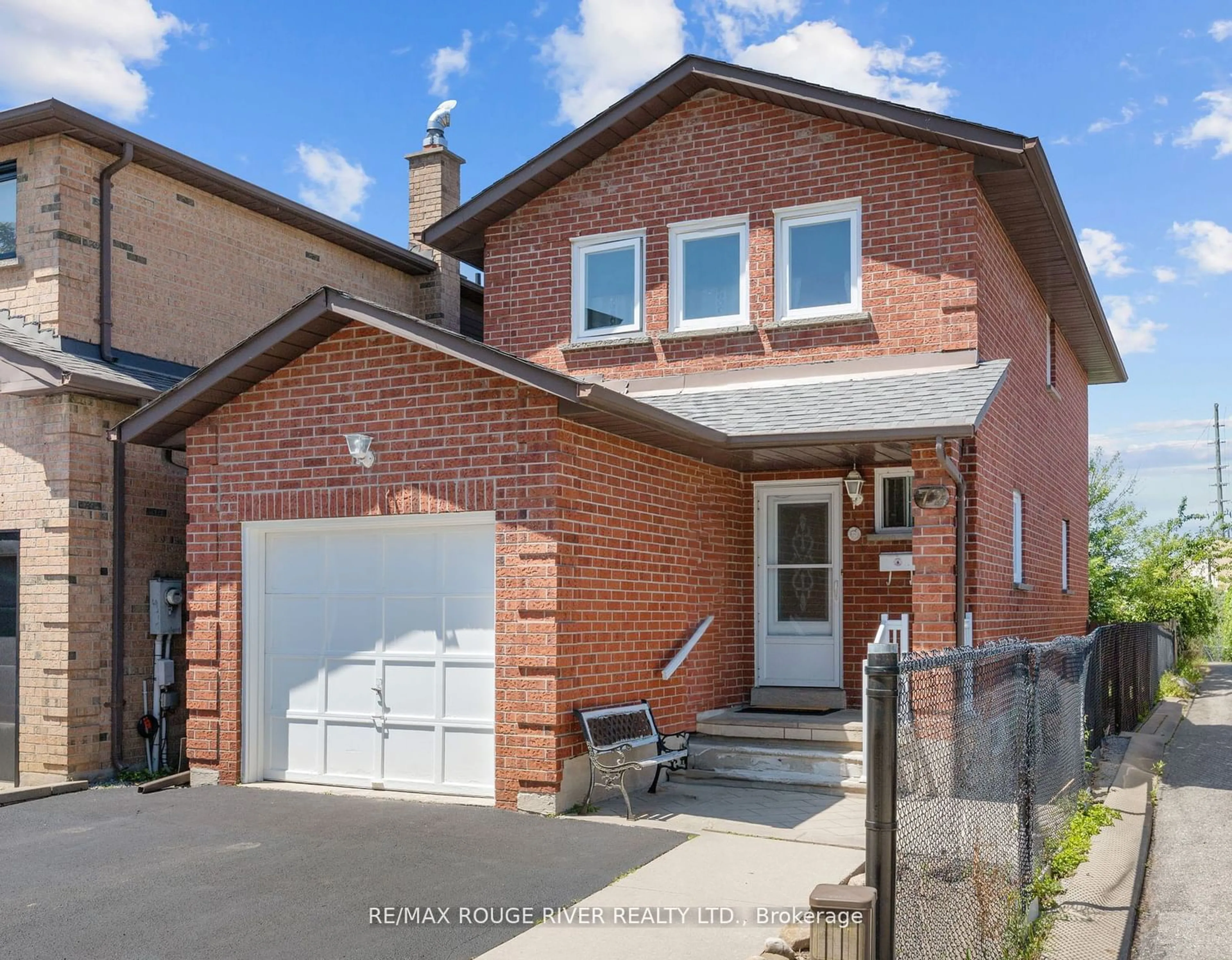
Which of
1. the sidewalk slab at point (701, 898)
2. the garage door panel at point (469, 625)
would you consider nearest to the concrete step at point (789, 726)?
the sidewalk slab at point (701, 898)

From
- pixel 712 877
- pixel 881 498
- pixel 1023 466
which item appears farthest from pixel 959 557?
pixel 712 877

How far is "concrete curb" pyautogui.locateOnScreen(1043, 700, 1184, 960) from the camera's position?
622cm

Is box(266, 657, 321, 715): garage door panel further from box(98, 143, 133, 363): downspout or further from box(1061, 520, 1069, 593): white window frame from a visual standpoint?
box(1061, 520, 1069, 593): white window frame

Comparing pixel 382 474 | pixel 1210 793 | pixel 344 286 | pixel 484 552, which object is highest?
pixel 344 286

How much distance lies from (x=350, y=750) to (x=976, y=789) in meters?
5.58

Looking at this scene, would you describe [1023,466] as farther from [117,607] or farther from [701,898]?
[117,607]

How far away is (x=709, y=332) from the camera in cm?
1242

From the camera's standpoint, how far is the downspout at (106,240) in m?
11.8

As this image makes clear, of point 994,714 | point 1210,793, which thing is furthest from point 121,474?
point 1210,793

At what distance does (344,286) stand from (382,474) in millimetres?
6935

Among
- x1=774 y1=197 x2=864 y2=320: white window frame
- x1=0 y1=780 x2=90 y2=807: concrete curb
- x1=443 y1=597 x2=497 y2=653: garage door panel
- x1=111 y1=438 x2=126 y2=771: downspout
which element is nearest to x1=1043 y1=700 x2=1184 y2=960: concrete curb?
x1=443 y1=597 x2=497 y2=653: garage door panel

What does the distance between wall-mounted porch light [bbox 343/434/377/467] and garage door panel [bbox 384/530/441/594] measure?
0.71 metres

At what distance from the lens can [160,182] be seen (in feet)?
42.0

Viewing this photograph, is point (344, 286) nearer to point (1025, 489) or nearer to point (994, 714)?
point (1025, 489)
